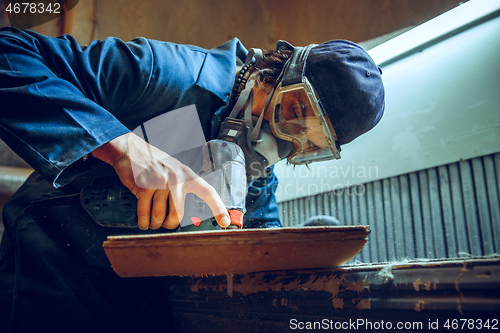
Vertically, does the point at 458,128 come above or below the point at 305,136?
above

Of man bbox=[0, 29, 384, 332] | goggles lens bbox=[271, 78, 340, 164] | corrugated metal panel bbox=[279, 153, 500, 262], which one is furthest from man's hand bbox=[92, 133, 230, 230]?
corrugated metal panel bbox=[279, 153, 500, 262]

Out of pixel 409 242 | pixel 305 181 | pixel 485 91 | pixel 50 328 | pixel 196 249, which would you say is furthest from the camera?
pixel 305 181

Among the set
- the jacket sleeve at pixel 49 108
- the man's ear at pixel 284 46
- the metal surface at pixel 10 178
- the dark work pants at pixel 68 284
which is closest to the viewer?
the jacket sleeve at pixel 49 108

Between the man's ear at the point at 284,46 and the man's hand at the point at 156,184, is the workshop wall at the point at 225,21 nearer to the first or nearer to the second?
the man's ear at the point at 284,46

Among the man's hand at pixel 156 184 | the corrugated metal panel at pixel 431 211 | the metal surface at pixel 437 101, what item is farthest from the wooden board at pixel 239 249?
the corrugated metal panel at pixel 431 211

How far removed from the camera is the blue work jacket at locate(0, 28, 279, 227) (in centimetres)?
84

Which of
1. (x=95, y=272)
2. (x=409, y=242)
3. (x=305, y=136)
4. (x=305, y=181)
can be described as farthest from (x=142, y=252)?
(x=305, y=181)

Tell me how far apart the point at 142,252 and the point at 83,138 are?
0.39m

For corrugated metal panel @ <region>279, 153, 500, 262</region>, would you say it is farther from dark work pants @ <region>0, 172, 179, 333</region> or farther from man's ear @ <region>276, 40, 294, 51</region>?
dark work pants @ <region>0, 172, 179, 333</region>

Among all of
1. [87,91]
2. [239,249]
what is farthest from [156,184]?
[87,91]

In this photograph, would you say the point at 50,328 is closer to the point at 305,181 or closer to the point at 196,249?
the point at 196,249

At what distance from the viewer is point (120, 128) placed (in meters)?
0.90

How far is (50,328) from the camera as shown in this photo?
0.98 meters

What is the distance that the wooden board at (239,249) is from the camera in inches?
24.3
